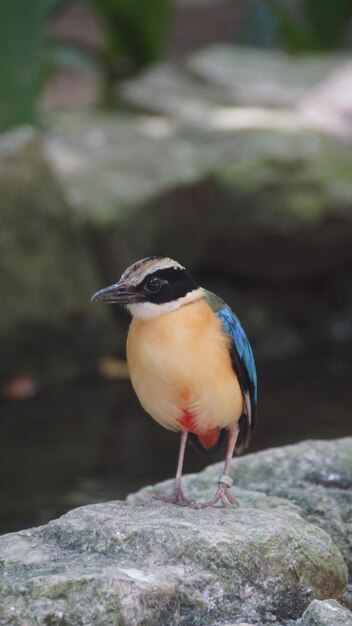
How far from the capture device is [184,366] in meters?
4.20

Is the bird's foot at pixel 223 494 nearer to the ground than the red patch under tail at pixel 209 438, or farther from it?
nearer to the ground

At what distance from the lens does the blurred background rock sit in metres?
8.47

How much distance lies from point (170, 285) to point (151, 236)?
5986 mm

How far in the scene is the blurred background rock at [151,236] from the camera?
27.8ft

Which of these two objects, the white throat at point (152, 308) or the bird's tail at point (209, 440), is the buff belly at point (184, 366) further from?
the bird's tail at point (209, 440)

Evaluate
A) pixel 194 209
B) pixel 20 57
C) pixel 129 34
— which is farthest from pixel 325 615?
pixel 129 34

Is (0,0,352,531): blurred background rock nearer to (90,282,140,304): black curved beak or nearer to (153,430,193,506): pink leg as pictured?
(153,430,193,506): pink leg

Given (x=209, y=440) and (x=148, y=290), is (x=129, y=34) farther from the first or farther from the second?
(x=148, y=290)

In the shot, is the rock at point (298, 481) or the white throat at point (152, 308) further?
the rock at point (298, 481)

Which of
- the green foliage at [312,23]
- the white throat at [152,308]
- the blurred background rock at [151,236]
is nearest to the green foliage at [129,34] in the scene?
the blurred background rock at [151,236]

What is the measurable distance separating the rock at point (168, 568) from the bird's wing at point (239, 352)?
503 millimetres

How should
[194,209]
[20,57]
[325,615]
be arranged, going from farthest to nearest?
1. [20,57]
2. [194,209]
3. [325,615]

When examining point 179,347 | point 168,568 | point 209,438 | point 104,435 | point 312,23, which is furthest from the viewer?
point 312,23

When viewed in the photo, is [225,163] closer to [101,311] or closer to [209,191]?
[209,191]
